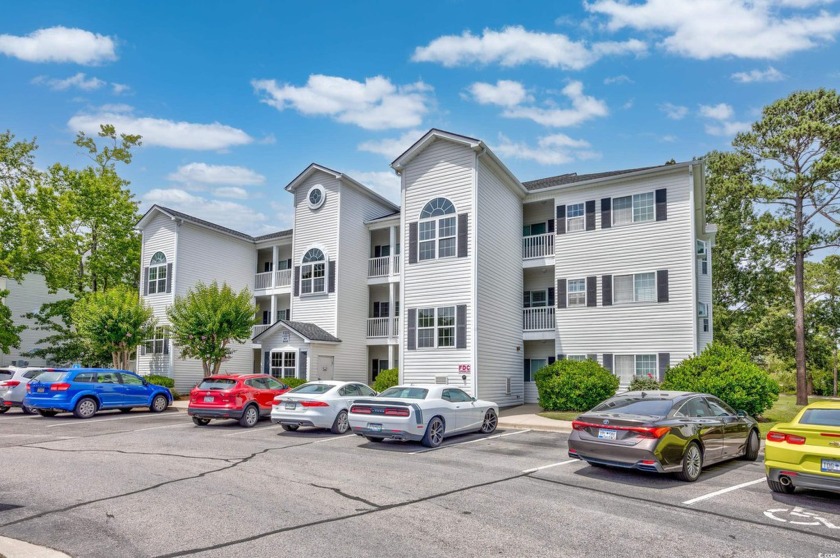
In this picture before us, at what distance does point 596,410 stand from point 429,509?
435cm

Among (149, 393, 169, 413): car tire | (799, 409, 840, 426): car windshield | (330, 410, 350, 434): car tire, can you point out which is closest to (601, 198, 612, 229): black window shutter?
(330, 410, 350, 434): car tire

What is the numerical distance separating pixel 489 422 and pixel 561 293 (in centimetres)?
1073

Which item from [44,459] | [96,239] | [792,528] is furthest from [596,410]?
[96,239]

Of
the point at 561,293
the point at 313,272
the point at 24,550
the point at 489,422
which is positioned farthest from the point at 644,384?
the point at 24,550

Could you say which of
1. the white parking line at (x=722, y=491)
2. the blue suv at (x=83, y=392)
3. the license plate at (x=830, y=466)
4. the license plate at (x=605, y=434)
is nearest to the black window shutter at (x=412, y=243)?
the blue suv at (x=83, y=392)

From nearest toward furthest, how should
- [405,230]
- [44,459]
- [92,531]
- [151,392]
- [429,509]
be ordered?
[92,531] → [429,509] → [44,459] → [151,392] → [405,230]

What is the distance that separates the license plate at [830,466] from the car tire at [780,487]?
780mm

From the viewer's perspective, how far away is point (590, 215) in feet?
81.4

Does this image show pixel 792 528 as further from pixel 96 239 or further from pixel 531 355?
pixel 96 239

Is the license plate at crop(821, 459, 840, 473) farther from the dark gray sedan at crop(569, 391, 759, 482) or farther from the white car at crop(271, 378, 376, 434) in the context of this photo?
the white car at crop(271, 378, 376, 434)

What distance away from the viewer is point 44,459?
11.4 m

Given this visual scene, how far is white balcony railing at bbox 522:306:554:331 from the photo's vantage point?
1018 inches

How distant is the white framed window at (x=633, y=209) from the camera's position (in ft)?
77.5

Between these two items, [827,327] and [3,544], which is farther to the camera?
[827,327]
